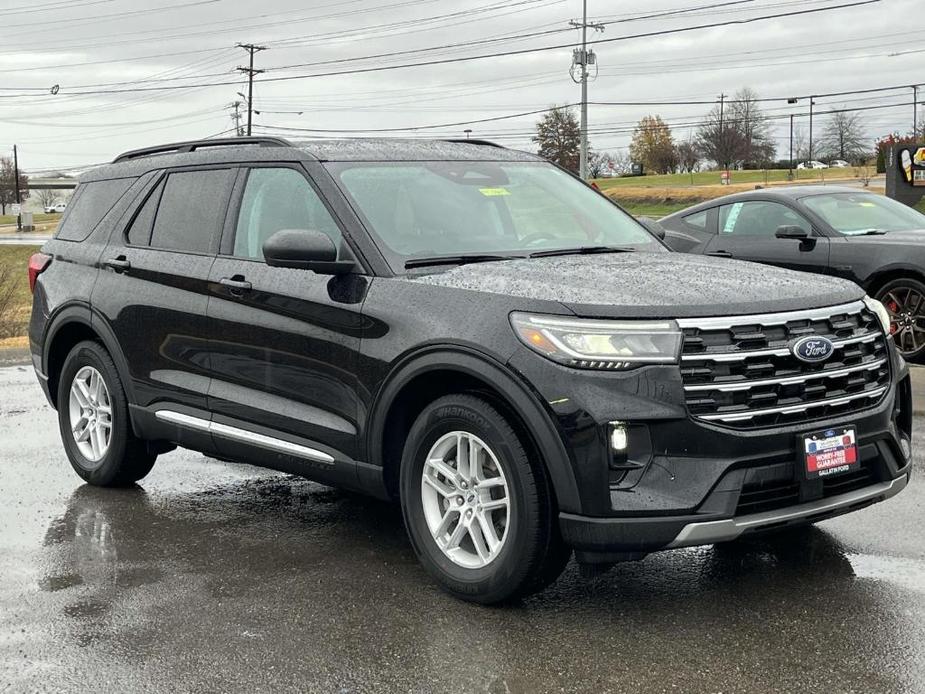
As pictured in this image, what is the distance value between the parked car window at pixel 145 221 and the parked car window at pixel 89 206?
10.8 inches

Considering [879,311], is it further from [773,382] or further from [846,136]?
[846,136]

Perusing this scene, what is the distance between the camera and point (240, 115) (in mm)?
101375

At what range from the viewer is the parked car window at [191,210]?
589cm

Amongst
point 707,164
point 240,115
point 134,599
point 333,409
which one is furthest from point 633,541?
point 707,164

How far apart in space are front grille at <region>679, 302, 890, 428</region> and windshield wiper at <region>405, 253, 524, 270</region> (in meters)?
1.23

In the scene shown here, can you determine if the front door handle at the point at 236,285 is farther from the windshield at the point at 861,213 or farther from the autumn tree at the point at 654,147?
the autumn tree at the point at 654,147

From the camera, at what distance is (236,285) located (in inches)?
216

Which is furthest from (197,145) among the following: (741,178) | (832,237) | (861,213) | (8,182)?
(8,182)

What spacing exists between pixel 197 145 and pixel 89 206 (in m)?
1.02

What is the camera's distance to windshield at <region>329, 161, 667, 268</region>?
5.18 m

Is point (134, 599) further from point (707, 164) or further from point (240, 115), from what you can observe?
point (707, 164)

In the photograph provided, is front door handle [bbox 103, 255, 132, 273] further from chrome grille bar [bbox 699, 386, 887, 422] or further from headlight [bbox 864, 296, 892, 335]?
headlight [bbox 864, 296, 892, 335]

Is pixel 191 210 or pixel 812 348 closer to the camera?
pixel 812 348

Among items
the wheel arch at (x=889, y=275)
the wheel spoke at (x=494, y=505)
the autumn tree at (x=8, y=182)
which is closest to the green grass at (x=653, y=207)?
the wheel arch at (x=889, y=275)
